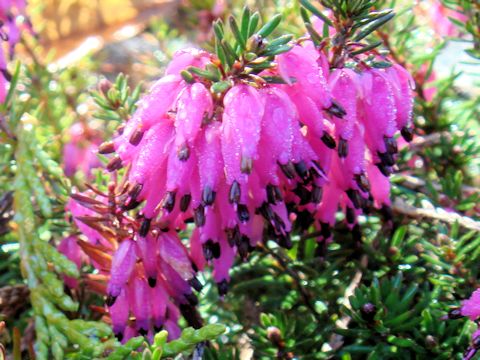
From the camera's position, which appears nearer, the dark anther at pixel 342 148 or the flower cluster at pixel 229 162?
the flower cluster at pixel 229 162

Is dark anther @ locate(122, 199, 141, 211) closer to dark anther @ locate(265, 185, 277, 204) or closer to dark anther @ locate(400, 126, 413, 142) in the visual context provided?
dark anther @ locate(265, 185, 277, 204)

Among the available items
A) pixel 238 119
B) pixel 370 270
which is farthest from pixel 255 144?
pixel 370 270

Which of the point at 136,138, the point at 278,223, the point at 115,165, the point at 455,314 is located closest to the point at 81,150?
the point at 115,165

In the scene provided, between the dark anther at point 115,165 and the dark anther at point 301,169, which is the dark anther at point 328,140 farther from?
the dark anther at point 115,165

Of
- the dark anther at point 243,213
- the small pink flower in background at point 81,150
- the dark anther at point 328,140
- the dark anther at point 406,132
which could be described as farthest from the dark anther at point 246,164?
the small pink flower in background at point 81,150

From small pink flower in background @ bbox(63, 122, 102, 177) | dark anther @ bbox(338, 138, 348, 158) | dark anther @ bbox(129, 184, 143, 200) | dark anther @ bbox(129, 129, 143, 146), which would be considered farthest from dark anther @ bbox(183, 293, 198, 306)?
small pink flower in background @ bbox(63, 122, 102, 177)

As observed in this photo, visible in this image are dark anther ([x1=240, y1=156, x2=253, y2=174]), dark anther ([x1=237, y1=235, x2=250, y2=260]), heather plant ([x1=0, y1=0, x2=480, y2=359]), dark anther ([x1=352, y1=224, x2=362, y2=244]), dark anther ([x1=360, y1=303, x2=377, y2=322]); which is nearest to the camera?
dark anther ([x1=240, y1=156, x2=253, y2=174])
